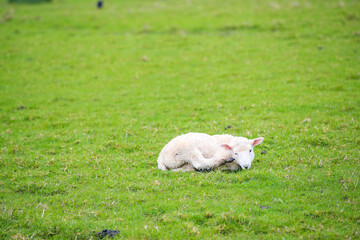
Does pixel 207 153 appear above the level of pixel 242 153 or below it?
below

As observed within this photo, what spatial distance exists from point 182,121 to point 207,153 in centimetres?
469

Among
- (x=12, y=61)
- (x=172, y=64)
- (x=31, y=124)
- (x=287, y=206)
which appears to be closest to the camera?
(x=287, y=206)

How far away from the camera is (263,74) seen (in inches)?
747

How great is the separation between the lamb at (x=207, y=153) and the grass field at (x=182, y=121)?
31 cm

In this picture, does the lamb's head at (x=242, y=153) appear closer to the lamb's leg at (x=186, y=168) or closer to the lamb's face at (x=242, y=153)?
the lamb's face at (x=242, y=153)

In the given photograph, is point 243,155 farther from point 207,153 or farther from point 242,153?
point 207,153

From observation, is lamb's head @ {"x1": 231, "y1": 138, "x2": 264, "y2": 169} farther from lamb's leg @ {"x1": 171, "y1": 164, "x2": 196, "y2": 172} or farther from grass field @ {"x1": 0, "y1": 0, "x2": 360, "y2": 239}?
lamb's leg @ {"x1": 171, "y1": 164, "x2": 196, "y2": 172}

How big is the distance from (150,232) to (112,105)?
34.9 feet

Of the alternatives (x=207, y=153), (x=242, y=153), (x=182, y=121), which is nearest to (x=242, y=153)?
(x=242, y=153)

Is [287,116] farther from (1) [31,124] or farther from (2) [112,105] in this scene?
(1) [31,124]

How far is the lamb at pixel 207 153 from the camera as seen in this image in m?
8.77

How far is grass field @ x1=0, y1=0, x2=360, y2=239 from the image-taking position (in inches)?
284

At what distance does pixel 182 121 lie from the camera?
13.9 m

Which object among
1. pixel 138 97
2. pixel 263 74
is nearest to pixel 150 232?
pixel 138 97
